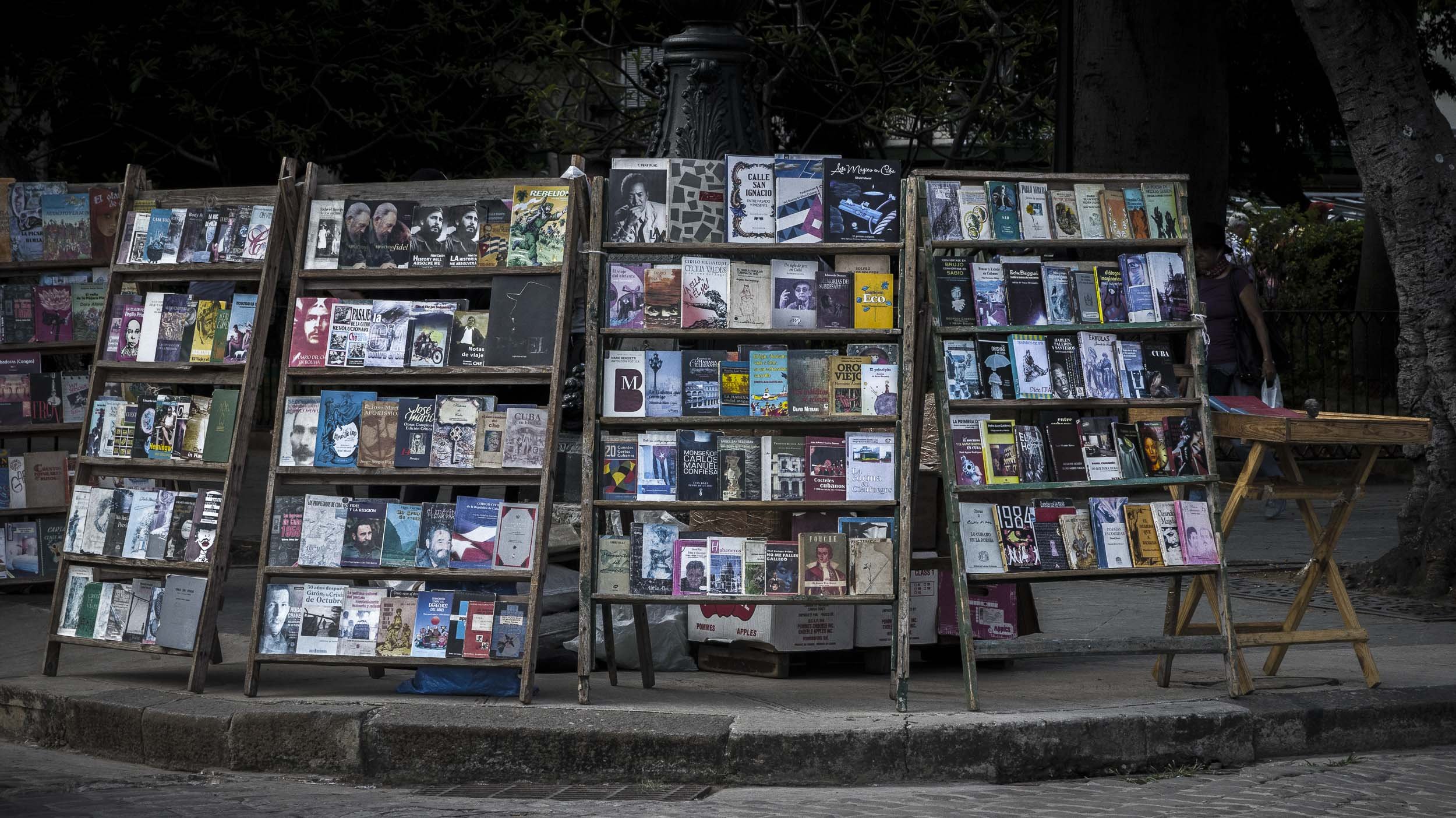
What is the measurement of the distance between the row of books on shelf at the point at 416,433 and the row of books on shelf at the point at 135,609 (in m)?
0.66

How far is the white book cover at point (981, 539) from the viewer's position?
5.54m

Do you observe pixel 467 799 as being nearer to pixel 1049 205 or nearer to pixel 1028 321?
pixel 1028 321

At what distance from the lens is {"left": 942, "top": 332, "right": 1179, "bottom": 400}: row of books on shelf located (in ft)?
18.6

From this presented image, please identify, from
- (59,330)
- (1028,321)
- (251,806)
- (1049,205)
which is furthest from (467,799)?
(59,330)

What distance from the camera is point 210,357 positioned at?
19.8 feet

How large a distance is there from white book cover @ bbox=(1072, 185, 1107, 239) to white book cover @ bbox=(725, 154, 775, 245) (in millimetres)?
1167

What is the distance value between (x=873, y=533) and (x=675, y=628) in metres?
1.22

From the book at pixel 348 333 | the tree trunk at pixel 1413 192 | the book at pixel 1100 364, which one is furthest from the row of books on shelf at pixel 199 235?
the tree trunk at pixel 1413 192

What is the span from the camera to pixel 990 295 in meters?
5.69

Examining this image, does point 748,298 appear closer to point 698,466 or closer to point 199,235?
point 698,466

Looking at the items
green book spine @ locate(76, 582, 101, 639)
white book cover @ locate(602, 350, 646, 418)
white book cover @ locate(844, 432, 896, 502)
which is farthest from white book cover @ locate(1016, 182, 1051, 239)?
green book spine @ locate(76, 582, 101, 639)

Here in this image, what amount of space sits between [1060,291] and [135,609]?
379cm

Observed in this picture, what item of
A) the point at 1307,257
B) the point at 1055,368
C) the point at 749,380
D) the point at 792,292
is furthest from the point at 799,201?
the point at 1307,257

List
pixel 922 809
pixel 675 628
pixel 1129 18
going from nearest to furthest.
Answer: pixel 922 809 < pixel 675 628 < pixel 1129 18
